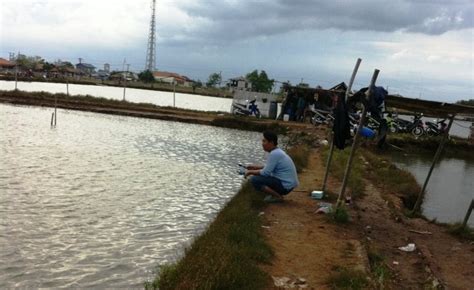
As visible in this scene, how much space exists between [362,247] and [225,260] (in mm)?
2569

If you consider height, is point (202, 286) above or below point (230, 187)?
above

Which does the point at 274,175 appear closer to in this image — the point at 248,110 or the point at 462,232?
the point at 462,232

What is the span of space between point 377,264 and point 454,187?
1029 centimetres

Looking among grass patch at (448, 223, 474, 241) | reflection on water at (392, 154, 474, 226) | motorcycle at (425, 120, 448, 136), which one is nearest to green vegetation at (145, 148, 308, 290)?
grass patch at (448, 223, 474, 241)

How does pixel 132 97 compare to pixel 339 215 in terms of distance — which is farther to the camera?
pixel 132 97

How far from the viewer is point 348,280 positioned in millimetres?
5656

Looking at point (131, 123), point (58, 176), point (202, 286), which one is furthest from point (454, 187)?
point (131, 123)

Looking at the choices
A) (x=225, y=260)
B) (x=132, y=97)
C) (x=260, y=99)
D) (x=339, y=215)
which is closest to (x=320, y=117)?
(x=260, y=99)

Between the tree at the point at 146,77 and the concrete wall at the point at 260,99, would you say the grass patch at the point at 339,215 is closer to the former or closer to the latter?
the concrete wall at the point at 260,99

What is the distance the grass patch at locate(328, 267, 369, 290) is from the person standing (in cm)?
358

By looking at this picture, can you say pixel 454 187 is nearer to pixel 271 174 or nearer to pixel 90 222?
pixel 271 174

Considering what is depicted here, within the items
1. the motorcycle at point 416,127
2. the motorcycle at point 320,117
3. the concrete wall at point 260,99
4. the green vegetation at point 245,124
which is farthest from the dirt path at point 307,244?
the concrete wall at point 260,99

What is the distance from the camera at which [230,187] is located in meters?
12.2

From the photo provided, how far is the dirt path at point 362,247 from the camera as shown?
6.27 meters
